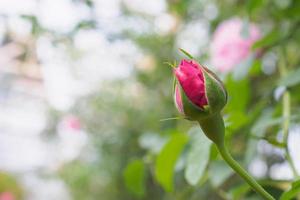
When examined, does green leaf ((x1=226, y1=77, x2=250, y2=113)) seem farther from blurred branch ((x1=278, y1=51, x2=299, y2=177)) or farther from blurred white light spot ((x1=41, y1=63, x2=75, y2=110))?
blurred white light spot ((x1=41, y1=63, x2=75, y2=110))

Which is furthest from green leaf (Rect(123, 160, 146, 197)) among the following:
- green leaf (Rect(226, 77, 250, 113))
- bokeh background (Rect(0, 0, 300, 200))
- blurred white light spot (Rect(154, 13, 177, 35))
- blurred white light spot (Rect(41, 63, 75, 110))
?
blurred white light spot (Rect(41, 63, 75, 110))

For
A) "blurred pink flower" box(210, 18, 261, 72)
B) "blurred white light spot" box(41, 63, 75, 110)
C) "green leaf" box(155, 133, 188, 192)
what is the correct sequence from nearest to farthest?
"green leaf" box(155, 133, 188, 192), "blurred pink flower" box(210, 18, 261, 72), "blurred white light spot" box(41, 63, 75, 110)

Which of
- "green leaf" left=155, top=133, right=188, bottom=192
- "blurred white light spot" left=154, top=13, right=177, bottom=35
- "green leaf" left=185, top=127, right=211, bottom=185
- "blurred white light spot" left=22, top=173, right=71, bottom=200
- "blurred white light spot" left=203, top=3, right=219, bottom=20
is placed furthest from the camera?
"blurred white light spot" left=22, top=173, right=71, bottom=200

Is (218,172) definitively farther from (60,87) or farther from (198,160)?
(60,87)

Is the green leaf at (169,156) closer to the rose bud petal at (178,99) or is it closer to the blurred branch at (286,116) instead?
the blurred branch at (286,116)

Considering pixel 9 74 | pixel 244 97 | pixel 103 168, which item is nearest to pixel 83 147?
pixel 103 168

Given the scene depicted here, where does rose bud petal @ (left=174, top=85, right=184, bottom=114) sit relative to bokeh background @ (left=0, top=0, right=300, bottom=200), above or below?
above

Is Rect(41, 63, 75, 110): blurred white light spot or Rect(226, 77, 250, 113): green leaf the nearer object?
Rect(226, 77, 250, 113): green leaf
